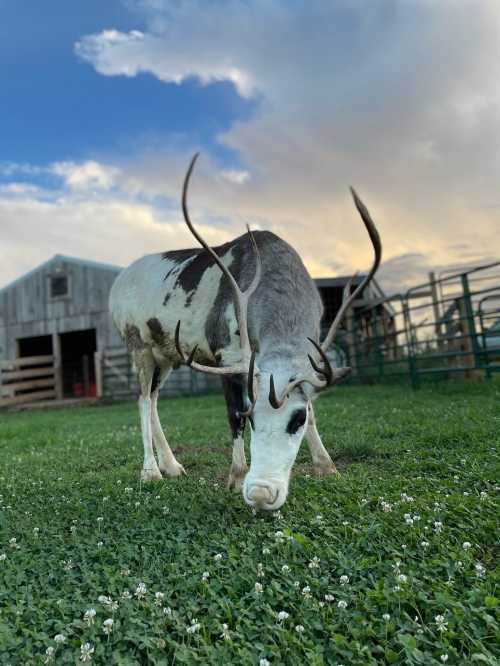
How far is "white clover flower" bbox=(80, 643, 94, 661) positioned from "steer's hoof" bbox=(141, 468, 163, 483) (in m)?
2.95

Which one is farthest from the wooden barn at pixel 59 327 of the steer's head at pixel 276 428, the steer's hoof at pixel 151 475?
the steer's head at pixel 276 428

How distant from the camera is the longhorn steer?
3.38 metres

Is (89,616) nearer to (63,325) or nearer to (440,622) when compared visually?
(440,622)

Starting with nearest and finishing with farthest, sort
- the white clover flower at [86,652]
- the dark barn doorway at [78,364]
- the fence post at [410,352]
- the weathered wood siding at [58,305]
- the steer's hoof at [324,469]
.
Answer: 1. the white clover flower at [86,652]
2. the steer's hoof at [324,469]
3. the fence post at [410,352]
4. the weathered wood siding at [58,305]
5. the dark barn doorway at [78,364]

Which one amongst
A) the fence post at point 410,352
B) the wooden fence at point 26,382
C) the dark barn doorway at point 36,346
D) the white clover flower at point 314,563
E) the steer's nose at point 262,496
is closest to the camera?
the white clover flower at point 314,563

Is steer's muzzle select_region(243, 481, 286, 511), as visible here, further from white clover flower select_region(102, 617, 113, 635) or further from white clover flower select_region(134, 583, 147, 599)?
white clover flower select_region(102, 617, 113, 635)

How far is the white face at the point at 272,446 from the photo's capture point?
3.13m

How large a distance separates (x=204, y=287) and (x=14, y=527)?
8.49ft

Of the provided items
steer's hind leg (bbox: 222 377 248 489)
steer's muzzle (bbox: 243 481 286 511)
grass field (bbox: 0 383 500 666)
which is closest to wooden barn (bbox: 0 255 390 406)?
steer's hind leg (bbox: 222 377 248 489)

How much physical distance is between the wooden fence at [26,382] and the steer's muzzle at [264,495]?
20970 mm

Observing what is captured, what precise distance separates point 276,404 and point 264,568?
100cm

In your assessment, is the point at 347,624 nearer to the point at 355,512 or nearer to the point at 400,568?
the point at 400,568

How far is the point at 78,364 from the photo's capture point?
31.3 metres

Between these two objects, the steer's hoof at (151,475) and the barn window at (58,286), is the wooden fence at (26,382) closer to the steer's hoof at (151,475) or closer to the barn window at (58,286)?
the barn window at (58,286)
